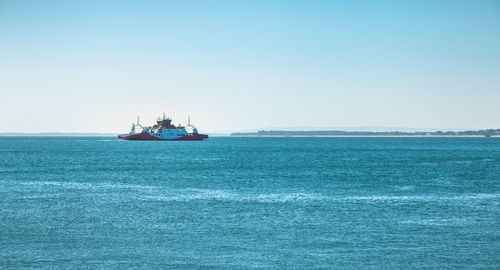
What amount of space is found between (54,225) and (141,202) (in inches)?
364

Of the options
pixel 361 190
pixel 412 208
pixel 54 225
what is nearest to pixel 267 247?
pixel 54 225

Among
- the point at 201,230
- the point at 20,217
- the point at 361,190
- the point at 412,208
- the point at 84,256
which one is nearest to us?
the point at 84,256

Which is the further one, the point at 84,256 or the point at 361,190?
the point at 361,190

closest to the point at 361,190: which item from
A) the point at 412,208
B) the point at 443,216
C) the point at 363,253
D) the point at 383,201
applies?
the point at 383,201

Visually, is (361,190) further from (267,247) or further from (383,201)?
(267,247)

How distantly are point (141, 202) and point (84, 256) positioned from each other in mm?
15127

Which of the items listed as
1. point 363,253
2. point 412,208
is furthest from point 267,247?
point 412,208

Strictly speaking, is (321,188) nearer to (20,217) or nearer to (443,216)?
(443,216)

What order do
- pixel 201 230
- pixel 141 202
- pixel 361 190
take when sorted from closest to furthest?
pixel 201 230, pixel 141 202, pixel 361 190

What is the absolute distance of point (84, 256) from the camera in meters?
20.1

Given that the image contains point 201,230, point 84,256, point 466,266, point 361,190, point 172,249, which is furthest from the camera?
point 361,190

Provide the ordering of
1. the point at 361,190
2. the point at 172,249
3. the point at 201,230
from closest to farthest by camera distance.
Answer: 1. the point at 172,249
2. the point at 201,230
3. the point at 361,190

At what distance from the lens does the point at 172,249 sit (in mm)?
21438

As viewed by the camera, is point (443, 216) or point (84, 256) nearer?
point (84, 256)
